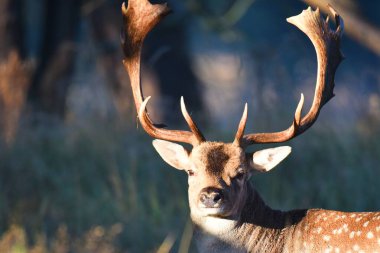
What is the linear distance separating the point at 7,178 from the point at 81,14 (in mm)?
4285

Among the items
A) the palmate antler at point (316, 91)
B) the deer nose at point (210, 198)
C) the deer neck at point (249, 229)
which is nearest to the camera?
the deer nose at point (210, 198)

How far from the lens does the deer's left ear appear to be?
7738 millimetres

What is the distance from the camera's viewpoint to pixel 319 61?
766 centimetres

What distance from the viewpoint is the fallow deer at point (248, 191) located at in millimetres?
7331

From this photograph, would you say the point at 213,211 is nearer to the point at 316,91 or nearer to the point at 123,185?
the point at 316,91

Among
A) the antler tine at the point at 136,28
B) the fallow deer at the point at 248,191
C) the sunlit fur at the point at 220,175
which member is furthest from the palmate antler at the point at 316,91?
the antler tine at the point at 136,28

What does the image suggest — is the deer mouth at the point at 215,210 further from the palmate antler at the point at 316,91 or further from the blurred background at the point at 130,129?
the blurred background at the point at 130,129

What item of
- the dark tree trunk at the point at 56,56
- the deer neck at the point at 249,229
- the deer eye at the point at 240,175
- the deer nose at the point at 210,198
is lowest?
the dark tree trunk at the point at 56,56

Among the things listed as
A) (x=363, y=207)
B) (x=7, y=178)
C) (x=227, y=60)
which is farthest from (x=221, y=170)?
(x=227, y=60)

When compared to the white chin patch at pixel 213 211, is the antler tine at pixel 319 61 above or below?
above

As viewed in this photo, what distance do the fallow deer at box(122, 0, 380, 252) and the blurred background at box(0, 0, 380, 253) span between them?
133cm

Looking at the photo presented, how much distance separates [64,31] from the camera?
49.1 ft

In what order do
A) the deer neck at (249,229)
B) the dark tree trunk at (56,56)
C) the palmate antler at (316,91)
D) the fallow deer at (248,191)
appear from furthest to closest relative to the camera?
the dark tree trunk at (56,56)
the palmate antler at (316,91)
the deer neck at (249,229)
the fallow deer at (248,191)

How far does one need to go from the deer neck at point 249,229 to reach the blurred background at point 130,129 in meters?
1.85
